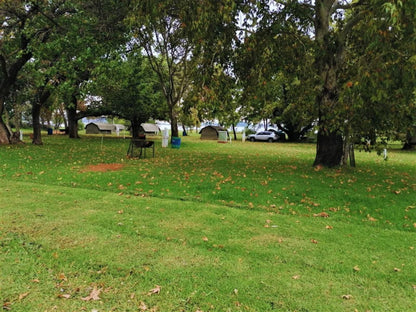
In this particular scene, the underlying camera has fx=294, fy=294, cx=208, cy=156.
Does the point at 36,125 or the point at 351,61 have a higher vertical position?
the point at 351,61

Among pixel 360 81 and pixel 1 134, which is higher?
pixel 360 81

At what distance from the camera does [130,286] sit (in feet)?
10.9

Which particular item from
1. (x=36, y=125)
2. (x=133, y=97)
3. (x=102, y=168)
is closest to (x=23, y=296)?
(x=102, y=168)

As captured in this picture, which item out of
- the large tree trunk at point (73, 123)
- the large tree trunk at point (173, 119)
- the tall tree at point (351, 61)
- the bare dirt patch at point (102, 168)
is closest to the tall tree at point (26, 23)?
the bare dirt patch at point (102, 168)

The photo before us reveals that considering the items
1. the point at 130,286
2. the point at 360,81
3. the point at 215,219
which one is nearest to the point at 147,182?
the point at 215,219

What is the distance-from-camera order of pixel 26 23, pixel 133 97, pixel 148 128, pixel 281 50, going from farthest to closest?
pixel 148 128 → pixel 133 97 → pixel 26 23 → pixel 281 50

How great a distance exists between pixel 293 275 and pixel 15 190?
22.7ft

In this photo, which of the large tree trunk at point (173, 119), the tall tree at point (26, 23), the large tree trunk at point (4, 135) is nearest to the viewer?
the tall tree at point (26, 23)

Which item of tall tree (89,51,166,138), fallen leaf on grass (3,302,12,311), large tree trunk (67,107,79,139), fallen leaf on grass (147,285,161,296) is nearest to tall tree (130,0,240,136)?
fallen leaf on grass (147,285,161,296)

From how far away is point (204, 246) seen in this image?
448 cm

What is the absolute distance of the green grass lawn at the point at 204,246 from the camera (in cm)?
316

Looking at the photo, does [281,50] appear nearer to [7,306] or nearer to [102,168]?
[102,168]

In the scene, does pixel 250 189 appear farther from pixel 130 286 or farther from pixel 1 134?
pixel 1 134

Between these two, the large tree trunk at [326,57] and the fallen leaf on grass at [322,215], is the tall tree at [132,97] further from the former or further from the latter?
the fallen leaf on grass at [322,215]
